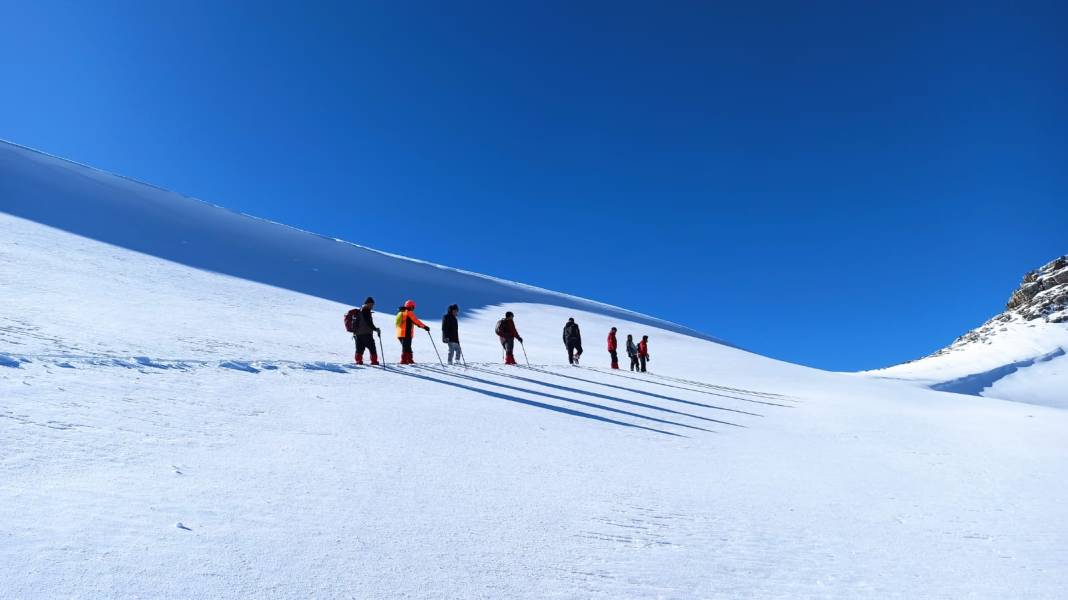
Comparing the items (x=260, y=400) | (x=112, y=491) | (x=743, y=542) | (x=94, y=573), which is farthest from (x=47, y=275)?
(x=743, y=542)

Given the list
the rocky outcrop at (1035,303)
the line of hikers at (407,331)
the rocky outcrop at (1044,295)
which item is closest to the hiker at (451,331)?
the line of hikers at (407,331)

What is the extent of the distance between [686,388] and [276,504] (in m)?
14.6

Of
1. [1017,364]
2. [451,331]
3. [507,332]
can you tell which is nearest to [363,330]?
[451,331]

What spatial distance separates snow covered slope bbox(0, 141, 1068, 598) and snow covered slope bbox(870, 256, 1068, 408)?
1689 inches

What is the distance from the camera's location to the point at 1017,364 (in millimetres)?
54031

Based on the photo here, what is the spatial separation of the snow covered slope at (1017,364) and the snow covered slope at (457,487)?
42.9 m

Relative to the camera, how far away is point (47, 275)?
18625mm

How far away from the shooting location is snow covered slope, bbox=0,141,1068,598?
3531mm

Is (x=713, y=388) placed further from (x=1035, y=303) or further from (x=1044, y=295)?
(x=1044, y=295)

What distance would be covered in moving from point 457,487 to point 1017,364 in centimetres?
6613

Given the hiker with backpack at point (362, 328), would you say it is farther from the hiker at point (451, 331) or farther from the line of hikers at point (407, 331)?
the hiker at point (451, 331)

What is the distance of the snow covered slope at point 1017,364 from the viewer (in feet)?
157

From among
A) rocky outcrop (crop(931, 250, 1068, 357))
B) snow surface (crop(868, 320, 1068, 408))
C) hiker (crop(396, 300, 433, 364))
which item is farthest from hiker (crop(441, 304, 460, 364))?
rocky outcrop (crop(931, 250, 1068, 357))

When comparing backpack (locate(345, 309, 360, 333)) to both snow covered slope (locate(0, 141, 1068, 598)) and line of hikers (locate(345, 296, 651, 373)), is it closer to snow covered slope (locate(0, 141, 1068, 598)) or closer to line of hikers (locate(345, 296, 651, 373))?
line of hikers (locate(345, 296, 651, 373))
